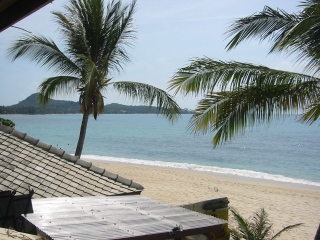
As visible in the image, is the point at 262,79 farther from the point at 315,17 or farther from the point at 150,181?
the point at 150,181

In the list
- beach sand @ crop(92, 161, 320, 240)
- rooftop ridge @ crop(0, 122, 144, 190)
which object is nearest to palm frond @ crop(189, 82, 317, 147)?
rooftop ridge @ crop(0, 122, 144, 190)

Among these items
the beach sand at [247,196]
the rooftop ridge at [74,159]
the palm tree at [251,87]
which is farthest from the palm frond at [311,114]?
the beach sand at [247,196]

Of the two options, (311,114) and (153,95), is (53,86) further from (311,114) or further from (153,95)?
(311,114)

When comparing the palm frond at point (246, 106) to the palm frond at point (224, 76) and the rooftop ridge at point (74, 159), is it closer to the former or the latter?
the palm frond at point (224, 76)

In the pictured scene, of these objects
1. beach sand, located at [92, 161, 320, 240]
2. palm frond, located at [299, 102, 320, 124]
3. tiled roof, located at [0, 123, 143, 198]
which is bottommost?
beach sand, located at [92, 161, 320, 240]

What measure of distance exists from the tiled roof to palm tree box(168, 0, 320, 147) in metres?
2.26

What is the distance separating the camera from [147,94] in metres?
12.7

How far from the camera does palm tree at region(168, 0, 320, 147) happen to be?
618cm

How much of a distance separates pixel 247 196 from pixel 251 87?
45.7 feet

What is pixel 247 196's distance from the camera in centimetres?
1931

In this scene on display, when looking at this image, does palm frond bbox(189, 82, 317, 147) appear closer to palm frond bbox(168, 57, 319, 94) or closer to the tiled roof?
palm frond bbox(168, 57, 319, 94)

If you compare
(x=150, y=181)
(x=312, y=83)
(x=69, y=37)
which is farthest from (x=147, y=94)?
(x=150, y=181)

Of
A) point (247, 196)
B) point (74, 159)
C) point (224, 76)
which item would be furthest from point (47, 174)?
point (247, 196)

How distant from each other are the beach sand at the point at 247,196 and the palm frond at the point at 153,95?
3.67 m
